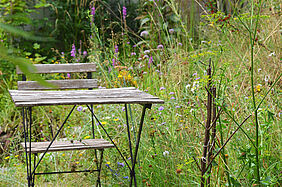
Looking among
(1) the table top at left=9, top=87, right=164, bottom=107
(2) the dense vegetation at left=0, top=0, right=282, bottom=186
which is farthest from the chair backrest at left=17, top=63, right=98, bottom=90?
(1) the table top at left=9, top=87, right=164, bottom=107

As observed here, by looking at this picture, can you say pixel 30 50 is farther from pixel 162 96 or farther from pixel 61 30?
pixel 162 96

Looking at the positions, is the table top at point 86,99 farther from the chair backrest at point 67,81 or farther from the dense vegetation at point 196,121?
the chair backrest at point 67,81

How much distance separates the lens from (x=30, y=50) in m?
6.17

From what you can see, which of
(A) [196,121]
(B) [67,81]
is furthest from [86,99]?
(A) [196,121]

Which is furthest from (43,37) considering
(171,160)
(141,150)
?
(141,150)

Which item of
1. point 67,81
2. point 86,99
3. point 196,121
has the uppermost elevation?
point 86,99

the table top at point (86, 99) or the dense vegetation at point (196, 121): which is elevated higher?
the table top at point (86, 99)

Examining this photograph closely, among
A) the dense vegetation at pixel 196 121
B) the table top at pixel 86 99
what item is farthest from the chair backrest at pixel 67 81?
the table top at pixel 86 99

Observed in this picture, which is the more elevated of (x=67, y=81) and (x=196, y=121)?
(x=67, y=81)

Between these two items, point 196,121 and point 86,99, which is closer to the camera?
point 86,99

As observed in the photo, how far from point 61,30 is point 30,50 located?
2.42 feet

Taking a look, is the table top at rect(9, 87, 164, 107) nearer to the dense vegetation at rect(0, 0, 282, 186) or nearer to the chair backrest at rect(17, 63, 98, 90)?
the dense vegetation at rect(0, 0, 282, 186)

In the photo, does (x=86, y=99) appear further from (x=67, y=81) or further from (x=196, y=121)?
(x=196, y=121)

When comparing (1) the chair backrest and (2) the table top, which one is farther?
(1) the chair backrest
